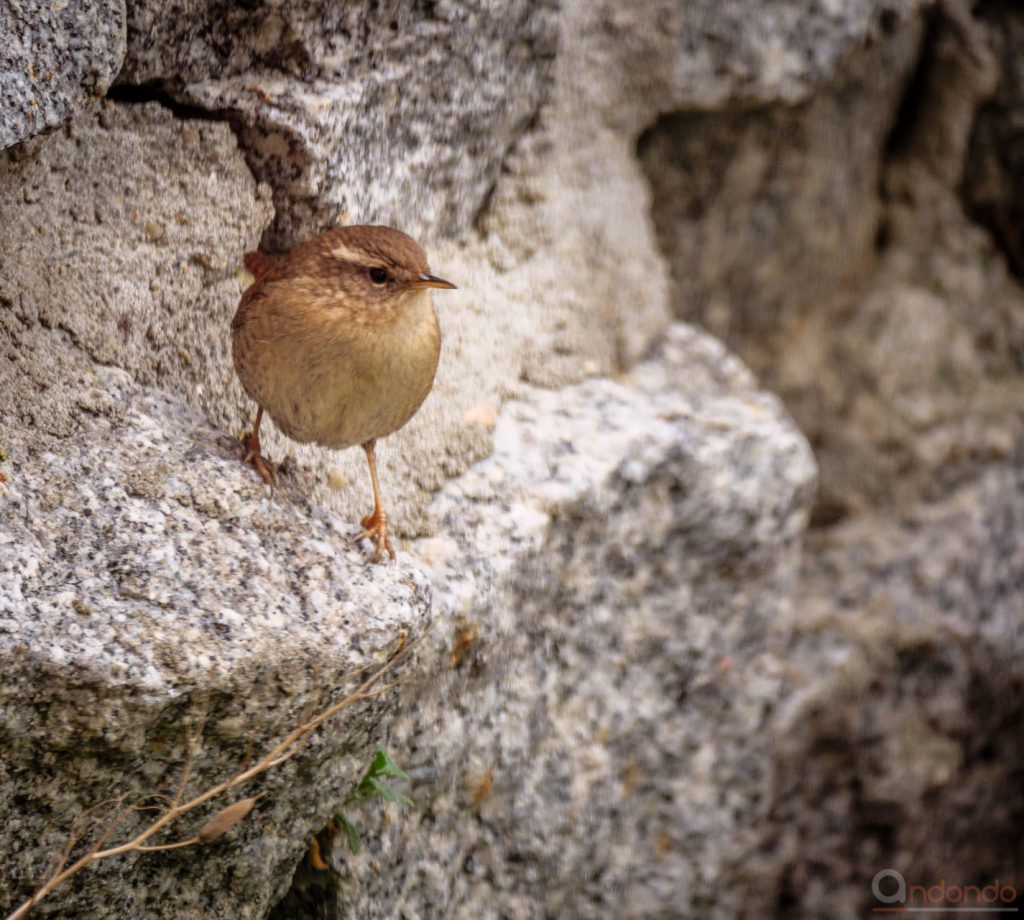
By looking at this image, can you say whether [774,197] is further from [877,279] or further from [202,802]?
[202,802]

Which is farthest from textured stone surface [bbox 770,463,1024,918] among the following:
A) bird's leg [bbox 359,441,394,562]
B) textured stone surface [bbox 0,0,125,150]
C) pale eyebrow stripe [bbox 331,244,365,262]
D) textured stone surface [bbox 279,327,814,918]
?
textured stone surface [bbox 0,0,125,150]

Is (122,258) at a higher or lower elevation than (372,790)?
higher

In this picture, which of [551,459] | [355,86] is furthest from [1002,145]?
[355,86]

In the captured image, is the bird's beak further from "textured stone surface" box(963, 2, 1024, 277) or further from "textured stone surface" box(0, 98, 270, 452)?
"textured stone surface" box(963, 2, 1024, 277)

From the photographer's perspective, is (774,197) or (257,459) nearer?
(257,459)

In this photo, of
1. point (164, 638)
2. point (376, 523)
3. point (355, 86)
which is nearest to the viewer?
point (164, 638)

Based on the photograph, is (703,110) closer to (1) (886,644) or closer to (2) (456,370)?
(2) (456,370)
